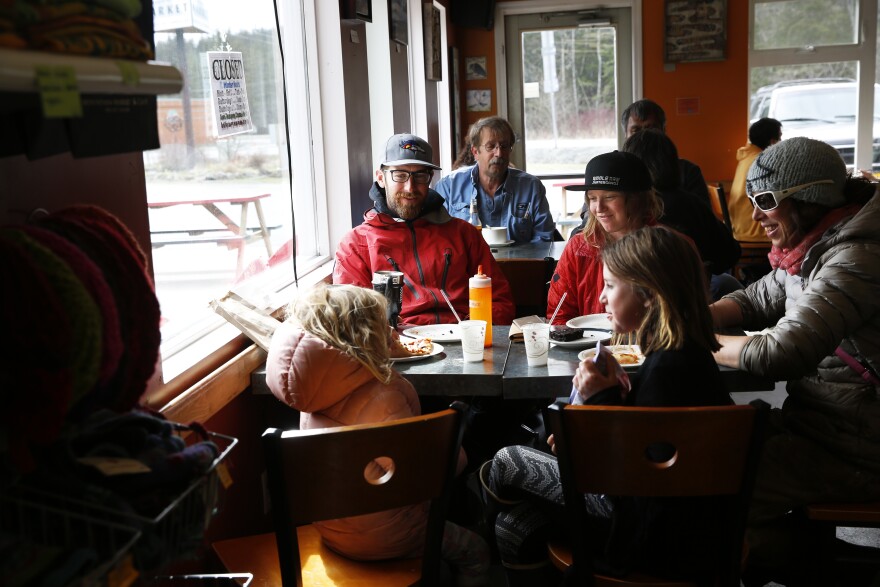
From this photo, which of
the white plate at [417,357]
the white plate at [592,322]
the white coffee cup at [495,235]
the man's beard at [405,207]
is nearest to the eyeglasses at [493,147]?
the white coffee cup at [495,235]

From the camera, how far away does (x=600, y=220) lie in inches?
117

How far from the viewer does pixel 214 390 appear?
7.27ft

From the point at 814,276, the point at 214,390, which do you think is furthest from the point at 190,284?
the point at 814,276

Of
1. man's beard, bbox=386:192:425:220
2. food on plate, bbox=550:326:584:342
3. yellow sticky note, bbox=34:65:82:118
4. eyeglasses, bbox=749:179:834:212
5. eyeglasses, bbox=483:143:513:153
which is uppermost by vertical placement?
yellow sticky note, bbox=34:65:82:118

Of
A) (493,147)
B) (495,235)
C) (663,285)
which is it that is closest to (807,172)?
(663,285)

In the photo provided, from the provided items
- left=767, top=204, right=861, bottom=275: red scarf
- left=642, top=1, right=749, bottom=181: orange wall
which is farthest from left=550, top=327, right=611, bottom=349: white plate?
left=642, top=1, right=749, bottom=181: orange wall

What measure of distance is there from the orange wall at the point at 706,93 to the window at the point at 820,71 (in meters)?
0.18

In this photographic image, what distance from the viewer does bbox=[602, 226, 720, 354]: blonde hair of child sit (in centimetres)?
185

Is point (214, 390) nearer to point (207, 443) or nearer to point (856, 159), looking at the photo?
point (207, 443)

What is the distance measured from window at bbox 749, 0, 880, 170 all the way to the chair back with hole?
648cm

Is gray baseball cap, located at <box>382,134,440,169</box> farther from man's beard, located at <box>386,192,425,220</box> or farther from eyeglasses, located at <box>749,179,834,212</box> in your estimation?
eyeglasses, located at <box>749,179,834,212</box>

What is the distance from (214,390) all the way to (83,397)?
1.07 m

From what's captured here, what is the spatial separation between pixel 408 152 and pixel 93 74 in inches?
87.2

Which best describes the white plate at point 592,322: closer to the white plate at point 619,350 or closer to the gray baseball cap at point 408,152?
the white plate at point 619,350
